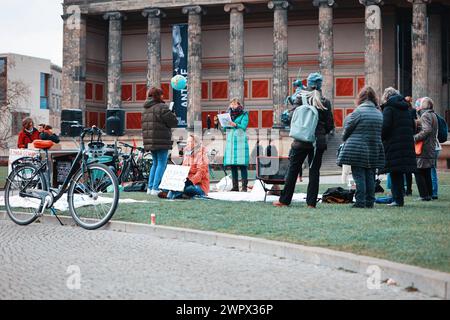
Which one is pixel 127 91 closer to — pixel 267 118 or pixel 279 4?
pixel 267 118

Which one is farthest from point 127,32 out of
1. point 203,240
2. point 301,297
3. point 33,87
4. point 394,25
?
point 301,297

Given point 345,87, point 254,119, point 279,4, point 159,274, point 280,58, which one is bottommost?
point 159,274

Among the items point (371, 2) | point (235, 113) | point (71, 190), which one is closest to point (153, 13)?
point (371, 2)

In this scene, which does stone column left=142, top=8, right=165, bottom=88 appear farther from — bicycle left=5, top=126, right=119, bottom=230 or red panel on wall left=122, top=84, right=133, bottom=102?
bicycle left=5, top=126, right=119, bottom=230

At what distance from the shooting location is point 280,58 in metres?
47.4

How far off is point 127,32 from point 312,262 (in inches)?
1977

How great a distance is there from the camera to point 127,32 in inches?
2229

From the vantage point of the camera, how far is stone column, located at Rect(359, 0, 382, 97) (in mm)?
45781

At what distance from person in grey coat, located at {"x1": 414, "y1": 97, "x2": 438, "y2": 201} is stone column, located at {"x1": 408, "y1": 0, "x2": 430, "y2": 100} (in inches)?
1203

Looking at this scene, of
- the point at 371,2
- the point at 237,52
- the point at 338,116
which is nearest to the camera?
the point at 371,2

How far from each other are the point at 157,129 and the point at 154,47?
1392 inches

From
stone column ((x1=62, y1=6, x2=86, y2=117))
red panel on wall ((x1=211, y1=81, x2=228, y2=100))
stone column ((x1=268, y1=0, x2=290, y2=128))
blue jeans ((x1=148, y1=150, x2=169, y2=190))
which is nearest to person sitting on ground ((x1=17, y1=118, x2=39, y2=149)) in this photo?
Result: blue jeans ((x1=148, y1=150, x2=169, y2=190))

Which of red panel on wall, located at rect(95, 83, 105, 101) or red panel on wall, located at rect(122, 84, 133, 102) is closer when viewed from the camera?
red panel on wall, located at rect(95, 83, 105, 101)

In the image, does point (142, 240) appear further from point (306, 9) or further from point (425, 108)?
point (306, 9)
